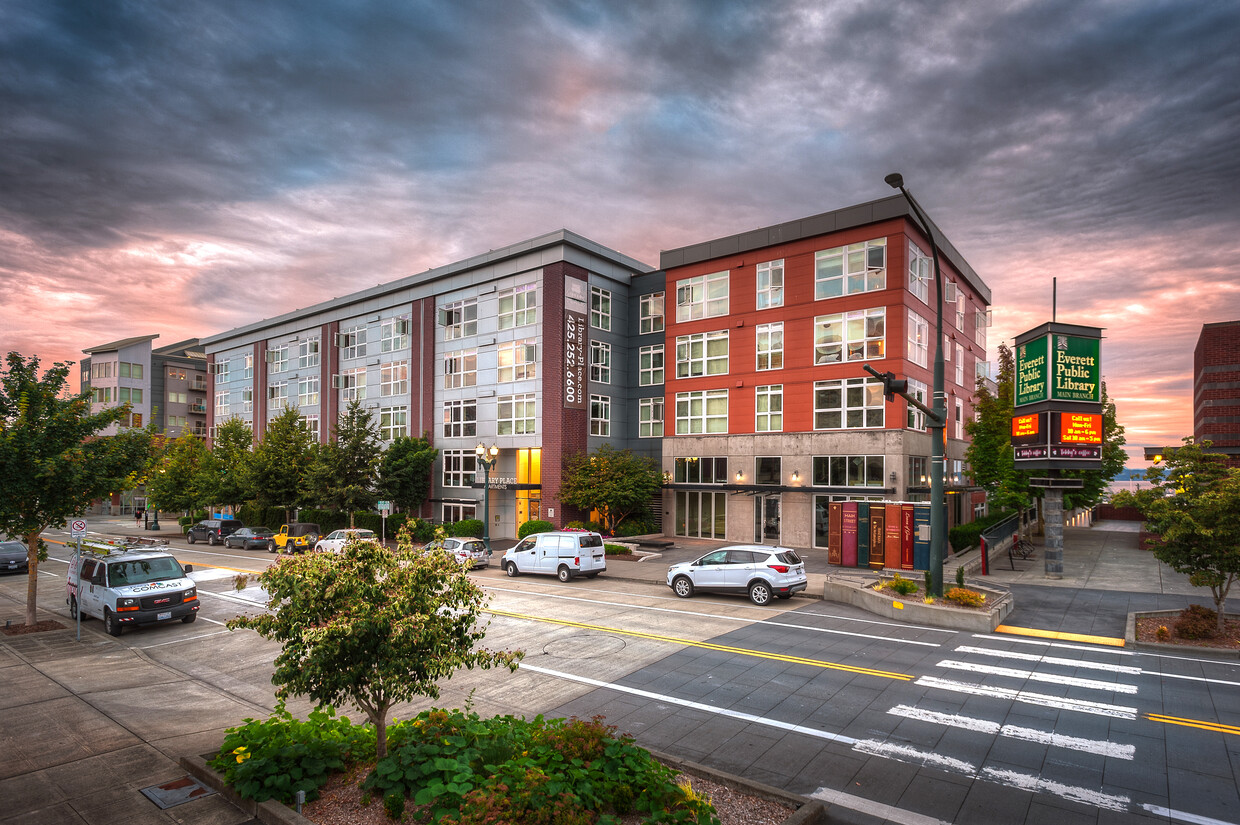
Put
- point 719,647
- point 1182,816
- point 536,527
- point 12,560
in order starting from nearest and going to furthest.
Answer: point 1182,816 < point 719,647 < point 12,560 < point 536,527

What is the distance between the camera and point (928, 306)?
35.3 m

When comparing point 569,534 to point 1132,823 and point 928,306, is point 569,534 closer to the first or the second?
point 1132,823

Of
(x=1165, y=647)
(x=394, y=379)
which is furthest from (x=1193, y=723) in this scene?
(x=394, y=379)

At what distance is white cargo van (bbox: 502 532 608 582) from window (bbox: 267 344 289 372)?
43381mm

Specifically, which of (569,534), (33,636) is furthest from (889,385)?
(33,636)

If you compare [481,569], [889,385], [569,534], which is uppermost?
[889,385]

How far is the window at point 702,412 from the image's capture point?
3775 centimetres

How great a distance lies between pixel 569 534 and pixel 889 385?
1413 cm

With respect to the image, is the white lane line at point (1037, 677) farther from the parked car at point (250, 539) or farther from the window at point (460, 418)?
the parked car at point (250, 539)

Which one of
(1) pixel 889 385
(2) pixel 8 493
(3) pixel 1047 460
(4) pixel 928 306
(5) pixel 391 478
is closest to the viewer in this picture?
(2) pixel 8 493

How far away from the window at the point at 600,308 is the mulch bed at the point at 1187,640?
3100 centimetres

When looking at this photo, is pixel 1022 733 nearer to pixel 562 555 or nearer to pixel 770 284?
pixel 562 555

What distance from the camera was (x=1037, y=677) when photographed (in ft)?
41.1

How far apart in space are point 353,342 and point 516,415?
1998 cm
